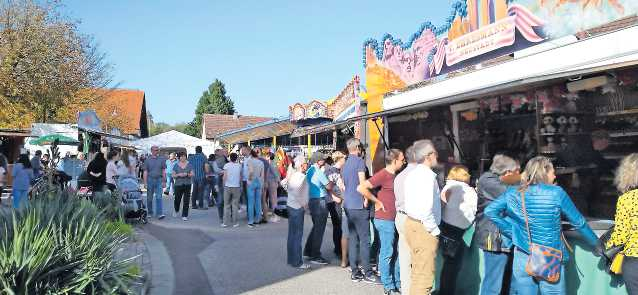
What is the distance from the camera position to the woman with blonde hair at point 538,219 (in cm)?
405

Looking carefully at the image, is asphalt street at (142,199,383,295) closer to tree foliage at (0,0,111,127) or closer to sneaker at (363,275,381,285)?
sneaker at (363,275,381,285)

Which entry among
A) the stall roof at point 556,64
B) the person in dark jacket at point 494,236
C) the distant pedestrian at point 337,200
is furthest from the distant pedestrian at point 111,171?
the person in dark jacket at point 494,236

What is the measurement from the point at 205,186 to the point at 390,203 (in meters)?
10.6

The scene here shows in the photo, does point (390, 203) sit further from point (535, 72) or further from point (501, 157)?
point (535, 72)

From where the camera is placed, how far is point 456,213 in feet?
17.1

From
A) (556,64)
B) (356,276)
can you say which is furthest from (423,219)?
(556,64)

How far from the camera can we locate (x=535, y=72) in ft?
28.1

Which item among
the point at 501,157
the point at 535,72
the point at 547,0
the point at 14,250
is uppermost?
the point at 547,0

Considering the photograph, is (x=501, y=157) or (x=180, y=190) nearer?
(x=501, y=157)

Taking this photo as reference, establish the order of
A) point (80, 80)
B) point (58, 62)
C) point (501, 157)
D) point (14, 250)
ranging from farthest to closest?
point (80, 80) < point (58, 62) < point (501, 157) < point (14, 250)

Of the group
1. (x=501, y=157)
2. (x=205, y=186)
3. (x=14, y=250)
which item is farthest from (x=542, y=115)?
(x=205, y=186)

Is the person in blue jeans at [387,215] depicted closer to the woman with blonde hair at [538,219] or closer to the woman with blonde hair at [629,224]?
the woman with blonde hair at [538,219]

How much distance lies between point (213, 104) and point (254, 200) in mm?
60003

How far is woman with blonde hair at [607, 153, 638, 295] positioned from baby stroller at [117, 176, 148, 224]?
9618 mm
